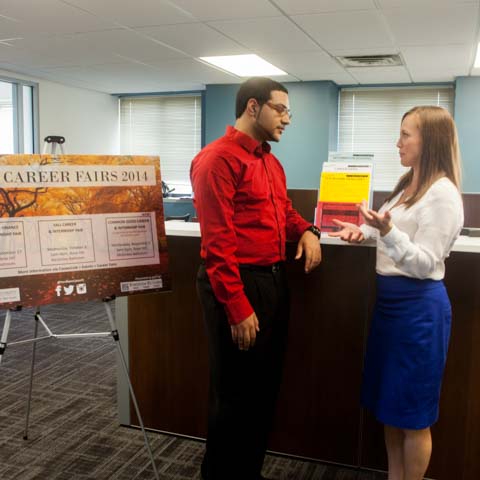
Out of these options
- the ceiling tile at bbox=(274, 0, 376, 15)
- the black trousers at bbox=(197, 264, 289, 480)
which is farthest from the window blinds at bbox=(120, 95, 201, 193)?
the black trousers at bbox=(197, 264, 289, 480)

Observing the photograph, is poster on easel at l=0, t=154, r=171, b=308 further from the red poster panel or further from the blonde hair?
the blonde hair

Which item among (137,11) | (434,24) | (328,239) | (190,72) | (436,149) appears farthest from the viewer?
(190,72)

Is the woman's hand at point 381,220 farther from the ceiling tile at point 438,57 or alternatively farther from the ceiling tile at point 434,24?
the ceiling tile at point 438,57

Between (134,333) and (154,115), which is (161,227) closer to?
(134,333)

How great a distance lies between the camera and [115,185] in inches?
77.3

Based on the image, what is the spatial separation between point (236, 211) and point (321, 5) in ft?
7.35

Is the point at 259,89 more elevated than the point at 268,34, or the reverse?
the point at 268,34

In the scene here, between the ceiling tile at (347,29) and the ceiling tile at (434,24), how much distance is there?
0.10 meters

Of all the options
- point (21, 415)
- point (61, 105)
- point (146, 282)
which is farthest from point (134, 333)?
point (61, 105)

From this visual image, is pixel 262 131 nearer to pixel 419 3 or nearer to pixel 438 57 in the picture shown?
pixel 419 3

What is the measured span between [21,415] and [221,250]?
157cm

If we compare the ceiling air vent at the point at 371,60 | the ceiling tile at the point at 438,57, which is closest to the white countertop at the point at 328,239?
the ceiling tile at the point at 438,57

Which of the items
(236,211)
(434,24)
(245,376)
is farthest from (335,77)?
(245,376)

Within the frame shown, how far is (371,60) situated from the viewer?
16.9 feet
